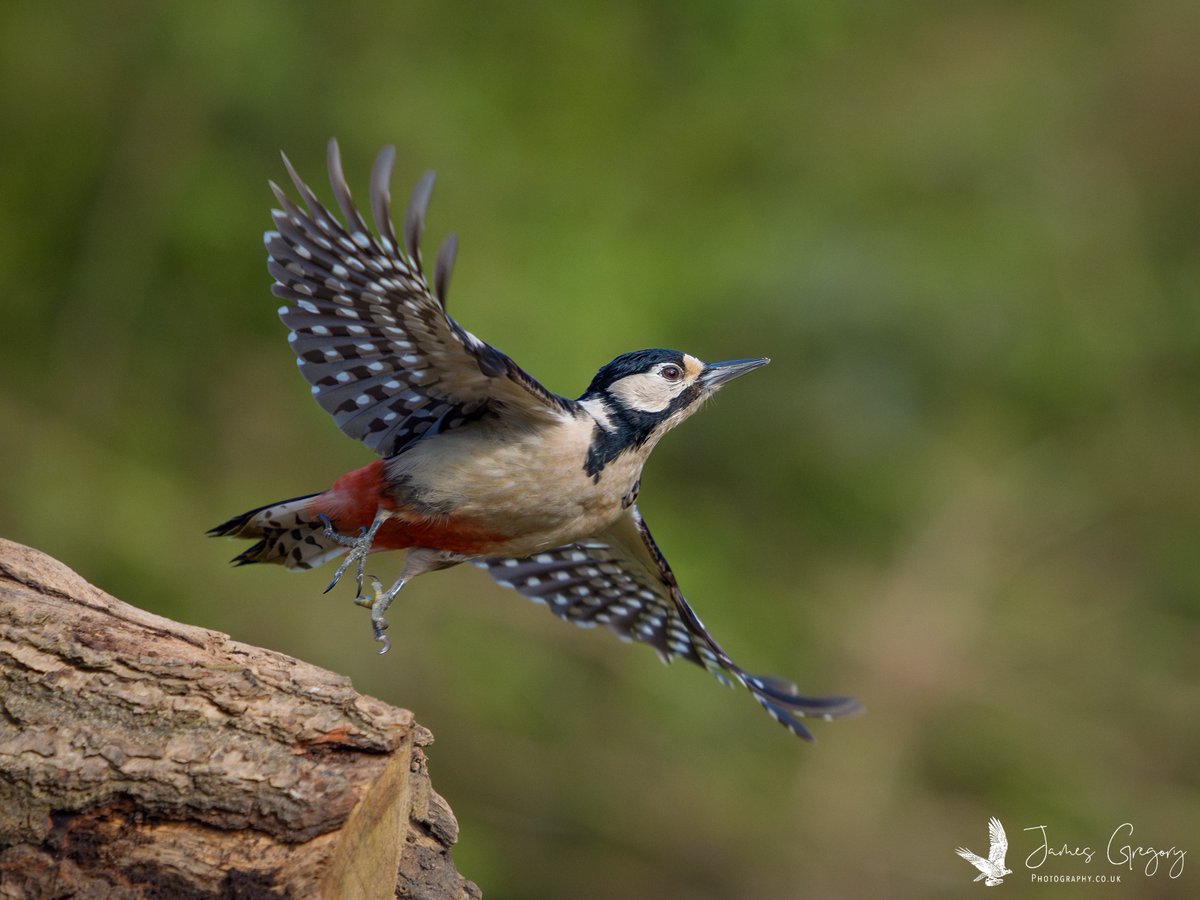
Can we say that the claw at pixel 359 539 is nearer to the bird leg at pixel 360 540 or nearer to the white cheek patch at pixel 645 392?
the bird leg at pixel 360 540

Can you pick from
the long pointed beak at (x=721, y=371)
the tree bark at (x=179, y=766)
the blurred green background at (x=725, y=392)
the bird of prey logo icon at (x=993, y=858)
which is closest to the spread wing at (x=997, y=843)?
the bird of prey logo icon at (x=993, y=858)

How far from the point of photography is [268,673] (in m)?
3.20

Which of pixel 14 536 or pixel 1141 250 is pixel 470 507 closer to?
pixel 14 536

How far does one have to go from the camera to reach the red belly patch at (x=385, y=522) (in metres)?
4.43

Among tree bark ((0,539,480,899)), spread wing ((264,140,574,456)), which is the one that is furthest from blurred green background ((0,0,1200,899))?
tree bark ((0,539,480,899))

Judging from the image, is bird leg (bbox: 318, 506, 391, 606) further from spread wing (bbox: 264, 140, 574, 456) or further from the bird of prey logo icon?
the bird of prey logo icon

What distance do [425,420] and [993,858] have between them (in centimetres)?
534

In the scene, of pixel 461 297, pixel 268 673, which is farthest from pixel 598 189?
pixel 268 673

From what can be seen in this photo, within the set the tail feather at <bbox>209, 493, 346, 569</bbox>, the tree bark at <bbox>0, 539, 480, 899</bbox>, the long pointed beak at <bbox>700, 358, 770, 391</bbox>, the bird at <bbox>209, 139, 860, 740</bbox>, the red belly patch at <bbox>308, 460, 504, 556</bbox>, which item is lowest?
the tree bark at <bbox>0, 539, 480, 899</bbox>

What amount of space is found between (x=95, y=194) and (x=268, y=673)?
5.68 meters

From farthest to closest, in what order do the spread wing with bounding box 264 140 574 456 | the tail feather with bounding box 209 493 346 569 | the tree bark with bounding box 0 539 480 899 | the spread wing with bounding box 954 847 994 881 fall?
the spread wing with bounding box 954 847 994 881 → the tail feather with bounding box 209 493 346 569 → the spread wing with bounding box 264 140 574 456 → the tree bark with bounding box 0 539 480 899

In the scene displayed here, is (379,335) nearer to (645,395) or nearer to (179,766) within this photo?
(645,395)

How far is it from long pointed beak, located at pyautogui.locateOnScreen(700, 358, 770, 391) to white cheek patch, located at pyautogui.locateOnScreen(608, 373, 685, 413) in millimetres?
198

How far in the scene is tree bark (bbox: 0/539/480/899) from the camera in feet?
9.77
